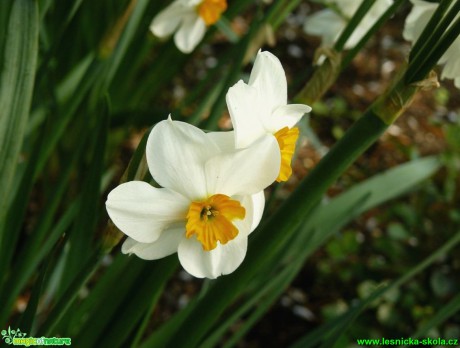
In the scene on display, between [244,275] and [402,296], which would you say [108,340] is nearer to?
[244,275]

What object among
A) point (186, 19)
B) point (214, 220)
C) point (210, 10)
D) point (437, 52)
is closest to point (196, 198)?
point (214, 220)

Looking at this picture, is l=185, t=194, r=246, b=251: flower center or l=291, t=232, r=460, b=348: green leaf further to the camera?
l=291, t=232, r=460, b=348: green leaf

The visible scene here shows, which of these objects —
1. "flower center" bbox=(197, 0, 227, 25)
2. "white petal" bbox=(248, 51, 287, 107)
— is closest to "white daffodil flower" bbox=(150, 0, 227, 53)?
"flower center" bbox=(197, 0, 227, 25)

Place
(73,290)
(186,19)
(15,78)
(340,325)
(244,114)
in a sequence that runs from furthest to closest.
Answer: (186,19)
(340,325)
(15,78)
(73,290)
(244,114)

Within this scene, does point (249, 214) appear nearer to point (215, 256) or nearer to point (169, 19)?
point (215, 256)

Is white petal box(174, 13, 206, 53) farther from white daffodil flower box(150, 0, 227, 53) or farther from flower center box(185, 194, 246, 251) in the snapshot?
flower center box(185, 194, 246, 251)
